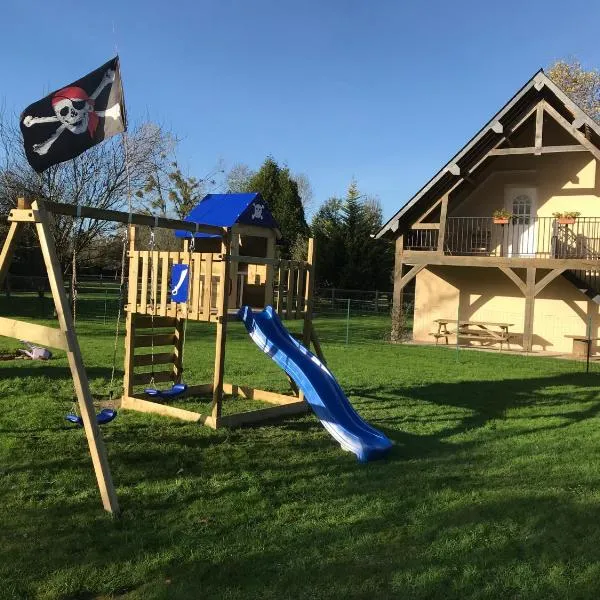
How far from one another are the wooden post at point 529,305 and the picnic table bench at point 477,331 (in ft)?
2.54

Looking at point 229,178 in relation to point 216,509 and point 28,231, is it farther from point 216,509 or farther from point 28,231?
point 216,509

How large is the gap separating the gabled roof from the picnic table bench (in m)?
3.35

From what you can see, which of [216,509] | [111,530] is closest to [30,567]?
[111,530]

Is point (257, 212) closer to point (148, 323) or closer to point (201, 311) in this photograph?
point (148, 323)

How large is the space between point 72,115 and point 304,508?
4175mm

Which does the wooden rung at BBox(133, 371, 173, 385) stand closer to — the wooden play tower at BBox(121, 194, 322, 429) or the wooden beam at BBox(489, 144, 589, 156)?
the wooden play tower at BBox(121, 194, 322, 429)

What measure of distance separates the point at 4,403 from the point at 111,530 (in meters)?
4.49

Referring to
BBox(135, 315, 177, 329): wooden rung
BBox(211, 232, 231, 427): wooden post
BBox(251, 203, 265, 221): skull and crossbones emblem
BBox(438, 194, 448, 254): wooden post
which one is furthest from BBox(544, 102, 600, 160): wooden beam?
BBox(211, 232, 231, 427): wooden post

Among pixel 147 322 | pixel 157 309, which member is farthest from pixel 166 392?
pixel 147 322

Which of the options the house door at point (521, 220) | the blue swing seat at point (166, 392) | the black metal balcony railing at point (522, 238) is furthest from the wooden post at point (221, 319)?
the house door at point (521, 220)

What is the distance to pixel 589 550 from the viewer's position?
422cm

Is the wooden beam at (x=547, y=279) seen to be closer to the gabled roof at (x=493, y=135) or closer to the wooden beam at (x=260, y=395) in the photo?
the gabled roof at (x=493, y=135)

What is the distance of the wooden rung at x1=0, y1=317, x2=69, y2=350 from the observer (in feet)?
16.2

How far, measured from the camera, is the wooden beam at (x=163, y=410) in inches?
292
